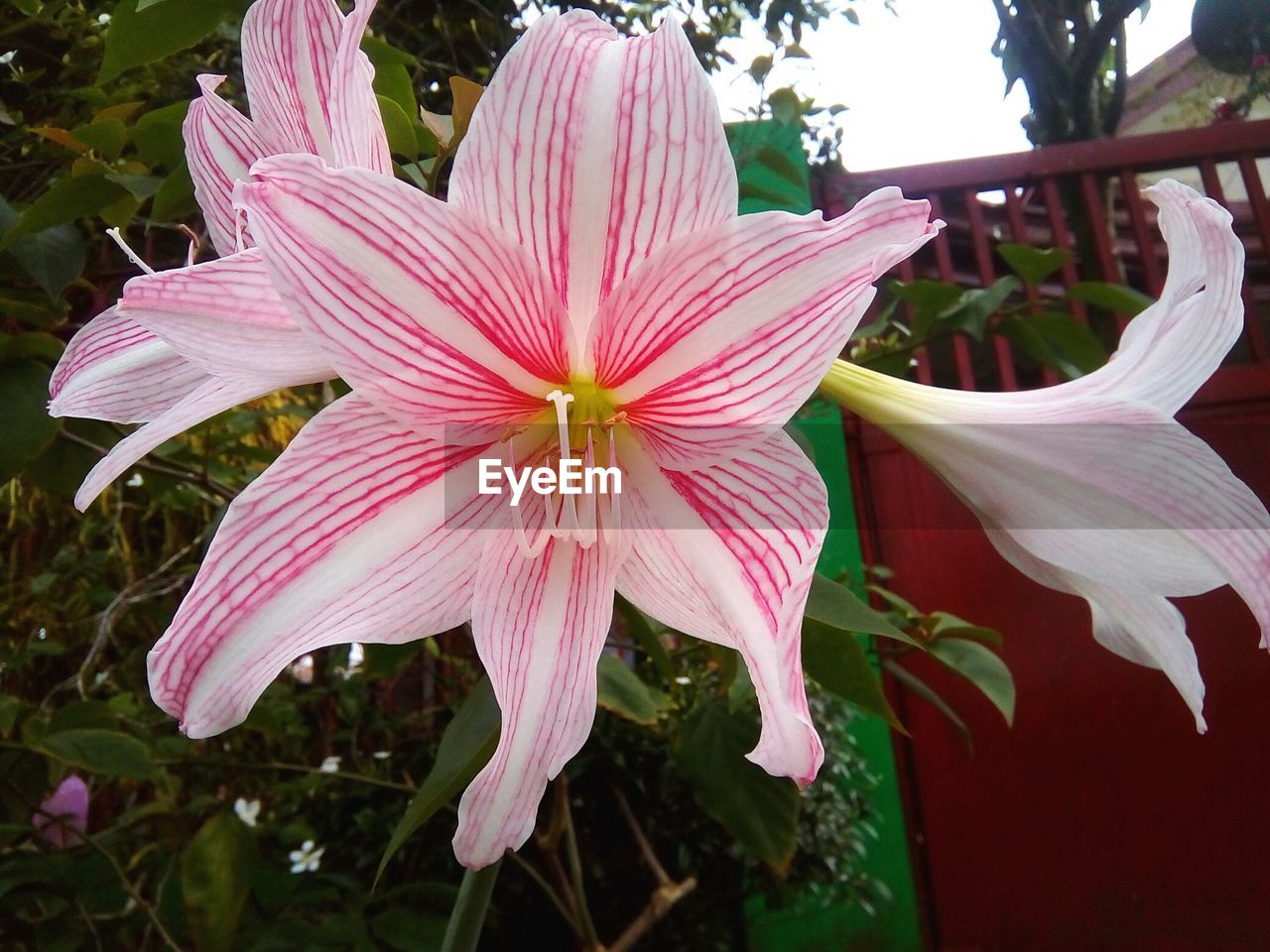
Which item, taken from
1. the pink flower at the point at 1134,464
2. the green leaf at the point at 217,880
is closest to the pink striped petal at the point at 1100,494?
the pink flower at the point at 1134,464

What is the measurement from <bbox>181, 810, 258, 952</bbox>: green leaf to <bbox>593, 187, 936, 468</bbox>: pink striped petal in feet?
1.84

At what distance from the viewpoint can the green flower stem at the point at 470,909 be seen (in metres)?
0.34

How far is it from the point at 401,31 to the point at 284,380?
3.40 ft

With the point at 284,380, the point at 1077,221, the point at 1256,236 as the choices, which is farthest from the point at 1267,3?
the point at 284,380

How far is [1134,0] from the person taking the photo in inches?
46.1

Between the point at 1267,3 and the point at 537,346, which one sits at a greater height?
the point at 1267,3

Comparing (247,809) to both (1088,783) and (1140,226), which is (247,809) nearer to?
(1088,783)

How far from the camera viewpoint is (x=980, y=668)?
637mm

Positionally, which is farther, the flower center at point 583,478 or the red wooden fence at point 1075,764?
the red wooden fence at point 1075,764

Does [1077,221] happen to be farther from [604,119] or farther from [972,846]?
[604,119]

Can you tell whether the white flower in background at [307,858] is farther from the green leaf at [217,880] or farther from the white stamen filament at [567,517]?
the white stamen filament at [567,517]

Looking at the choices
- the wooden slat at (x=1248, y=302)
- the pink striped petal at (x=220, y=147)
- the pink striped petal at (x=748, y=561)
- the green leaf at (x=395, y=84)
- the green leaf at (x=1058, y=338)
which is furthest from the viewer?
the wooden slat at (x=1248, y=302)

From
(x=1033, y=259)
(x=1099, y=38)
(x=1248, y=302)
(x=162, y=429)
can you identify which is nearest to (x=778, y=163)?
(x=1033, y=259)

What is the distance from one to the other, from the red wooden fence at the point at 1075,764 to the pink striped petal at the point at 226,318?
1206mm
